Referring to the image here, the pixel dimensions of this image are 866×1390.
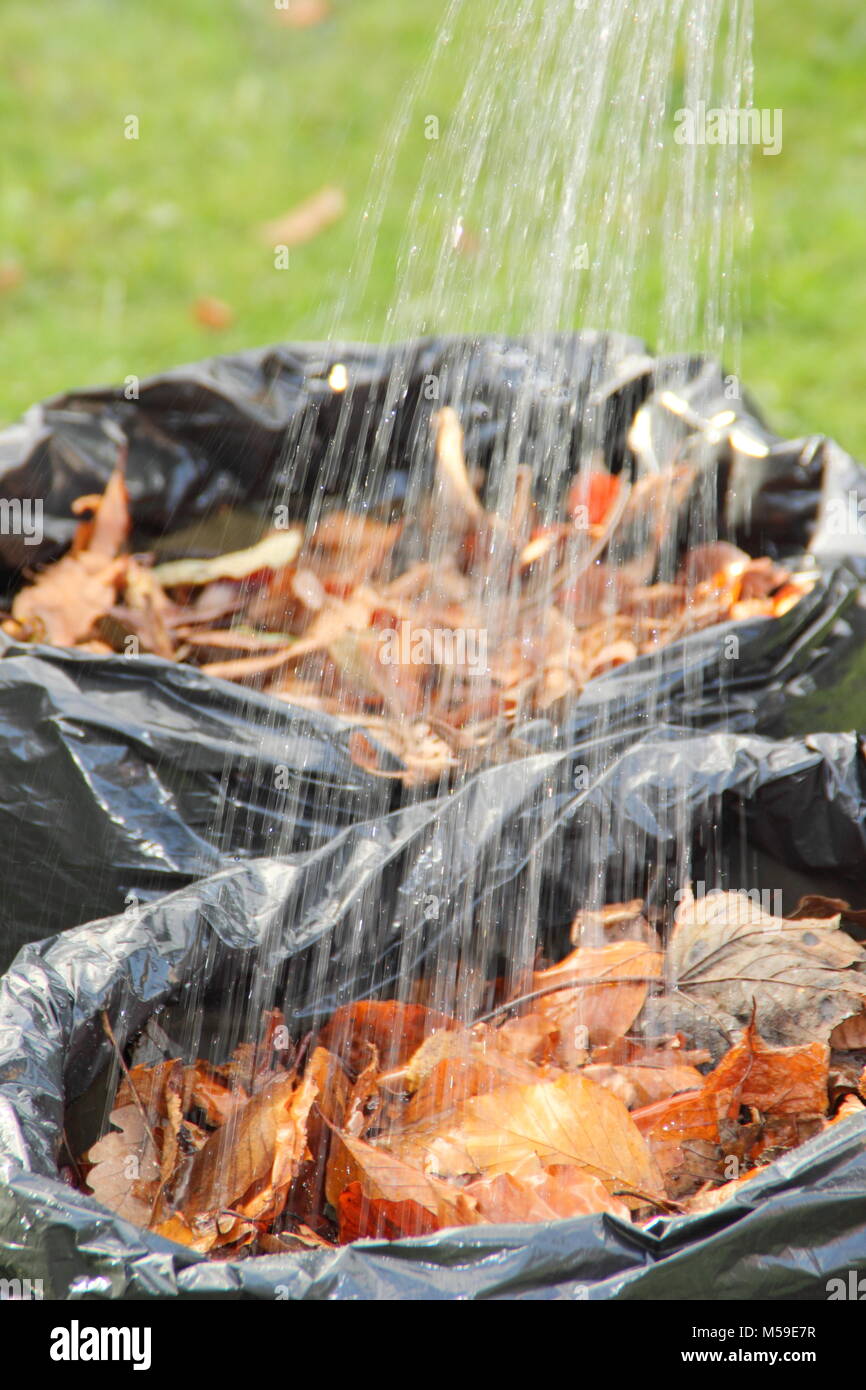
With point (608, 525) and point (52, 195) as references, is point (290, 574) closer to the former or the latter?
point (608, 525)

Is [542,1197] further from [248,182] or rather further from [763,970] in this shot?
[248,182]

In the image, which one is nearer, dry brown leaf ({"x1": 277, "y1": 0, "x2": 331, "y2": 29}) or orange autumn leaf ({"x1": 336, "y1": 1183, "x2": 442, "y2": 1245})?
orange autumn leaf ({"x1": 336, "y1": 1183, "x2": 442, "y2": 1245})

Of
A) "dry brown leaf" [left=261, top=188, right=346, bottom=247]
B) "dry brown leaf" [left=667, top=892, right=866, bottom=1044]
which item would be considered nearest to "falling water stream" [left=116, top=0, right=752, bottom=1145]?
"dry brown leaf" [left=667, top=892, right=866, bottom=1044]

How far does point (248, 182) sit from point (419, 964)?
356 cm

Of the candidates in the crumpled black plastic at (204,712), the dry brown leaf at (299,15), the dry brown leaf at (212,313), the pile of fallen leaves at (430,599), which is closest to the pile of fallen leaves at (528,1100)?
the crumpled black plastic at (204,712)

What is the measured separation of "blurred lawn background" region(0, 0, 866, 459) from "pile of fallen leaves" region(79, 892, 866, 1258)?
2225 millimetres

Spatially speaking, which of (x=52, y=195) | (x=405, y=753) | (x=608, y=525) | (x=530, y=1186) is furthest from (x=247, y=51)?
(x=530, y=1186)

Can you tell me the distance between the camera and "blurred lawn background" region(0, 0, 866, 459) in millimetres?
3781

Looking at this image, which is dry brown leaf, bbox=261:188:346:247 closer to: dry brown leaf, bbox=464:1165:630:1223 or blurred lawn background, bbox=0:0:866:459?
blurred lawn background, bbox=0:0:866:459

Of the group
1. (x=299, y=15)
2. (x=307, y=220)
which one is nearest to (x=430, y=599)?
(x=307, y=220)

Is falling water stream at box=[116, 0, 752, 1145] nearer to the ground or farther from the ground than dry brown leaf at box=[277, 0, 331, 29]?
nearer to the ground

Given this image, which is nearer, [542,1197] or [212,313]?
[542,1197]

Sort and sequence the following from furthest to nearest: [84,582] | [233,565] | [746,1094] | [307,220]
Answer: [307,220] < [233,565] < [84,582] < [746,1094]

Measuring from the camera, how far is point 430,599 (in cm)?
238
